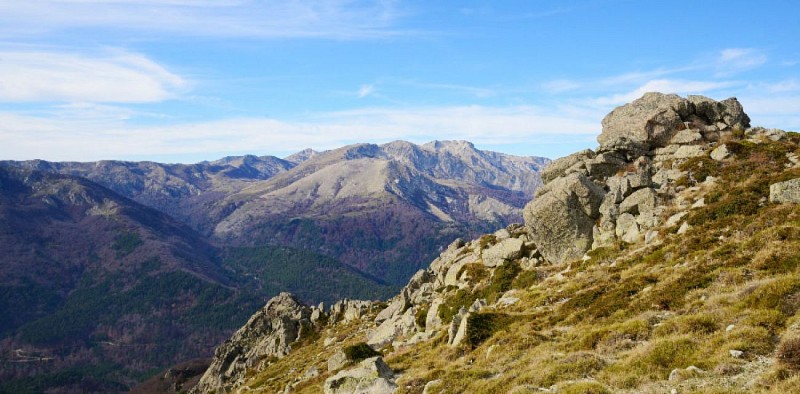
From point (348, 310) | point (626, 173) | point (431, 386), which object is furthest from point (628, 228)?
point (348, 310)

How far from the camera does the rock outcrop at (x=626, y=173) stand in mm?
42125

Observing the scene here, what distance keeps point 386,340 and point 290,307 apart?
A: 64809 millimetres

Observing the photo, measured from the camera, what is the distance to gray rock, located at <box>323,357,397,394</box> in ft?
83.7

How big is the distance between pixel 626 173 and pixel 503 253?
50.6 ft

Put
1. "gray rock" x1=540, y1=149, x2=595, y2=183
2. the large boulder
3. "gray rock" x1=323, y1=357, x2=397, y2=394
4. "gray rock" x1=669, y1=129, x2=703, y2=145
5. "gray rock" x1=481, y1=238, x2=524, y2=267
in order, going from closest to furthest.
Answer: "gray rock" x1=323, y1=357, x2=397, y2=394 → the large boulder → "gray rock" x1=481, y1=238, x2=524, y2=267 → "gray rock" x1=669, y1=129, x2=703, y2=145 → "gray rock" x1=540, y1=149, x2=595, y2=183

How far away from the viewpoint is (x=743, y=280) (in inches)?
Result: 901

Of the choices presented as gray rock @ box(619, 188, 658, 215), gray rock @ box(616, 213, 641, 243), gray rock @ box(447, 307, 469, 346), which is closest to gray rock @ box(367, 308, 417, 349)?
gray rock @ box(447, 307, 469, 346)

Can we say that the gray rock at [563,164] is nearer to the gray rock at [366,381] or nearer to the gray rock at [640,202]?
the gray rock at [640,202]

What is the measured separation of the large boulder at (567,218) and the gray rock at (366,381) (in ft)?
76.2

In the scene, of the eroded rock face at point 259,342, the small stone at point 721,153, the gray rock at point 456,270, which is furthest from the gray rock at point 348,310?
the small stone at point 721,153

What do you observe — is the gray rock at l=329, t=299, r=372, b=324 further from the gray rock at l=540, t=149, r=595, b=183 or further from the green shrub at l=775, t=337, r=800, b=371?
the green shrub at l=775, t=337, r=800, b=371

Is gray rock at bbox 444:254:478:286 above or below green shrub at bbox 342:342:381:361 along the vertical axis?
above

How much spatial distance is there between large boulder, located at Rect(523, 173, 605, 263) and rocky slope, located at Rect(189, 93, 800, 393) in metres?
0.13

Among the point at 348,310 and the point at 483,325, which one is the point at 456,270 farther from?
the point at 348,310
